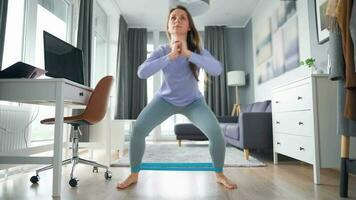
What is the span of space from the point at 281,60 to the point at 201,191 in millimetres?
3035

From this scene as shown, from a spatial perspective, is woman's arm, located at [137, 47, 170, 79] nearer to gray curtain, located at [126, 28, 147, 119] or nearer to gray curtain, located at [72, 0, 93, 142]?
gray curtain, located at [72, 0, 93, 142]

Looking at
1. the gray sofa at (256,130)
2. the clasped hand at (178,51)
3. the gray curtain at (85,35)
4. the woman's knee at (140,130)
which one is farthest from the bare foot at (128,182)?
the gray curtain at (85,35)

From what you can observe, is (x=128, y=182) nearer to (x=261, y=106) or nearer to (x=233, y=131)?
(x=233, y=131)

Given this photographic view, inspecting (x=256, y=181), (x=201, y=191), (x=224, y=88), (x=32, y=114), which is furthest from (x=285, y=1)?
(x=32, y=114)

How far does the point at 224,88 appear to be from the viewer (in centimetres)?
591

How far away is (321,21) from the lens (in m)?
2.85

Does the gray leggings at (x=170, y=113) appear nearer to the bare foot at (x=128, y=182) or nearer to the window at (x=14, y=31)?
the bare foot at (x=128, y=182)

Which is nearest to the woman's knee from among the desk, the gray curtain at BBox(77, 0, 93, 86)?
the desk

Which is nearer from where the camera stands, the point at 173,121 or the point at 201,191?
the point at 201,191

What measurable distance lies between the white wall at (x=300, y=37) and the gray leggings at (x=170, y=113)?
1961 millimetres

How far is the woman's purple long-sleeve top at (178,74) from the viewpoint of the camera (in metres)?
1.70

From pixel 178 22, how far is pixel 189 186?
3.77 feet

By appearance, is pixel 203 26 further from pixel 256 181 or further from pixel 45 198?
pixel 45 198

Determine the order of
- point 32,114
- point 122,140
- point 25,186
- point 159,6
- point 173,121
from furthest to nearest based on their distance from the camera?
point 173,121, point 159,6, point 122,140, point 32,114, point 25,186
